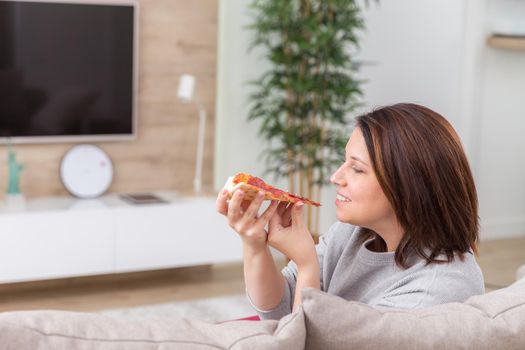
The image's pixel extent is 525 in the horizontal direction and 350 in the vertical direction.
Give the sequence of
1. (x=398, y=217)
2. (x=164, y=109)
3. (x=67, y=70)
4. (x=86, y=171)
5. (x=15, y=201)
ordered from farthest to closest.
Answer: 1. (x=164, y=109)
2. (x=86, y=171)
3. (x=67, y=70)
4. (x=15, y=201)
5. (x=398, y=217)

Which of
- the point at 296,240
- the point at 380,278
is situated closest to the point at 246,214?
the point at 296,240

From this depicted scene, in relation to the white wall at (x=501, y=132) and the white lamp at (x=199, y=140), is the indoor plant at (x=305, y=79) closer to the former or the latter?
the white lamp at (x=199, y=140)

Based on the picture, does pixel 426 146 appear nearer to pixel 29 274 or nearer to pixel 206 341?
pixel 206 341

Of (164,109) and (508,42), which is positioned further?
(508,42)

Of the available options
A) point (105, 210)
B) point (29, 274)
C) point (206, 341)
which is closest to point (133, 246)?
point (105, 210)

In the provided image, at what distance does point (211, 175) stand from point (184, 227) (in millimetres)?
587

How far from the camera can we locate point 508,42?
18.4 feet

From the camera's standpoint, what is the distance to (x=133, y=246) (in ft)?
14.7

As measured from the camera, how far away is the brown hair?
5.32ft

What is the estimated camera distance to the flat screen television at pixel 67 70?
439 cm

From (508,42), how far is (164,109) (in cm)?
243

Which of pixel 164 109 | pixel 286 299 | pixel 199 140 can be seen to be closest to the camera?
pixel 286 299

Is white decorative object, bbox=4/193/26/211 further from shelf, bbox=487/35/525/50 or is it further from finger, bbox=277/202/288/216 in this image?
shelf, bbox=487/35/525/50

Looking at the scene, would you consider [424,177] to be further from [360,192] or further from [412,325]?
[412,325]
